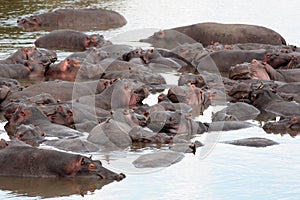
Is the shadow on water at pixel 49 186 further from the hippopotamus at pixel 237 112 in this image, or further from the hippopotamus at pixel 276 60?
the hippopotamus at pixel 276 60

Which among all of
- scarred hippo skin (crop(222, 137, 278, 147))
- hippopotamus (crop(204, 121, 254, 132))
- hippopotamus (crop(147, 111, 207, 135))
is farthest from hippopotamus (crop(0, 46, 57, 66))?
scarred hippo skin (crop(222, 137, 278, 147))

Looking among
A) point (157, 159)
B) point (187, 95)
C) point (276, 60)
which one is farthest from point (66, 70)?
point (157, 159)

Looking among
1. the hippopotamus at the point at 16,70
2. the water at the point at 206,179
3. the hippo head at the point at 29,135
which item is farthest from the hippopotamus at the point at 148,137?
the hippopotamus at the point at 16,70

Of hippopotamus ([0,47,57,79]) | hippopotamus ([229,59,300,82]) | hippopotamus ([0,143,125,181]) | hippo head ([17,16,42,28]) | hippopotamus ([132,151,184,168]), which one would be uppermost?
hippopotamus ([0,143,125,181])

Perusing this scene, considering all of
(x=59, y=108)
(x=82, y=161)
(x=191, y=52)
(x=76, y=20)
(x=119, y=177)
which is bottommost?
(x=76, y=20)

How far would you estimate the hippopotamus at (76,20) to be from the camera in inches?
787

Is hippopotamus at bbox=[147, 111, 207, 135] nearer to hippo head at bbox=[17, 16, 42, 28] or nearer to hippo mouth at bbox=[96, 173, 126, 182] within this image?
hippo mouth at bbox=[96, 173, 126, 182]

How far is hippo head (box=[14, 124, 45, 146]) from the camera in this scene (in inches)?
347

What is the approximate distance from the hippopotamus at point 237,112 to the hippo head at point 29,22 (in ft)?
32.3

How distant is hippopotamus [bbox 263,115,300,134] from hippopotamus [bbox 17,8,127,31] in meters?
10.5

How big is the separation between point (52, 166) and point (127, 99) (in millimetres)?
3552

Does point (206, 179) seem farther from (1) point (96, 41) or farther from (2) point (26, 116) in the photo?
(1) point (96, 41)

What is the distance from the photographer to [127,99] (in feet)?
36.2

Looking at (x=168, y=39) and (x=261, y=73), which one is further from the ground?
(x=261, y=73)
